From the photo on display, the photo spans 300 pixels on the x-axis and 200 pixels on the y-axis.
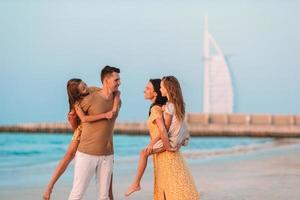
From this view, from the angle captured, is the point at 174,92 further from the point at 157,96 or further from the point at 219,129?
the point at 219,129

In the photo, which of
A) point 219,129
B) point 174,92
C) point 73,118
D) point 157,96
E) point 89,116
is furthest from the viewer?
point 219,129

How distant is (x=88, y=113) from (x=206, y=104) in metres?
91.9

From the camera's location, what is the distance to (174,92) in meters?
5.53

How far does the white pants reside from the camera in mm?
5793

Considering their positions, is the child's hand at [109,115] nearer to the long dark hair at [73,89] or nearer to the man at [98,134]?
the man at [98,134]

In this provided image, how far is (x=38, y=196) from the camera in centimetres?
924

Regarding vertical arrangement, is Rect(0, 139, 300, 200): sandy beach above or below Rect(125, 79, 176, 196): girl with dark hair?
below

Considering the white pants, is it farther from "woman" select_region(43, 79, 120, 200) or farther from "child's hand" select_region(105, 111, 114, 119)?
"child's hand" select_region(105, 111, 114, 119)

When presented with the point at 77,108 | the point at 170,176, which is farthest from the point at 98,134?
the point at 170,176

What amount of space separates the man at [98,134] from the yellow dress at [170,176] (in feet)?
1.15

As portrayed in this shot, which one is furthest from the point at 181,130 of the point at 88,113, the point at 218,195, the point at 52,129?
the point at 52,129

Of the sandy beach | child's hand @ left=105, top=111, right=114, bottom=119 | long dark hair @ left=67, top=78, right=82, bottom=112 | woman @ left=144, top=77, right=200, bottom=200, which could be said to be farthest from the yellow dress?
the sandy beach

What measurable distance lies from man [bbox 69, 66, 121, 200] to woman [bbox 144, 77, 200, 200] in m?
0.31

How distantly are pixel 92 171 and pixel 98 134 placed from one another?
291 millimetres
